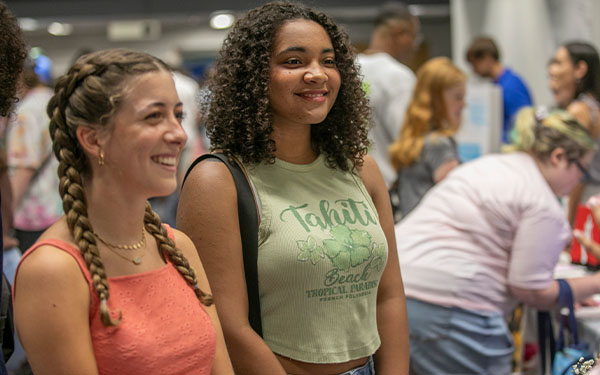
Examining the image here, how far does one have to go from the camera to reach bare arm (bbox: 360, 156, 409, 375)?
197 centimetres

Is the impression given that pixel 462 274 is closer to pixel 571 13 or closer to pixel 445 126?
pixel 445 126

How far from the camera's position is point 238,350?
1703 millimetres

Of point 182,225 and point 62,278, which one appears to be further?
point 182,225

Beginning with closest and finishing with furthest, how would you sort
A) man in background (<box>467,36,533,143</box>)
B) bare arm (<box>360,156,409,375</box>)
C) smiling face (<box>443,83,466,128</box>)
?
bare arm (<box>360,156,409,375</box>)
smiling face (<box>443,83,466,128</box>)
man in background (<box>467,36,533,143</box>)

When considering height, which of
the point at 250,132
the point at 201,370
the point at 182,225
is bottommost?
the point at 201,370

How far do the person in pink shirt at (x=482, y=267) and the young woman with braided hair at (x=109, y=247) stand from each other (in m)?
1.29

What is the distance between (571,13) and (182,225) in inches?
203

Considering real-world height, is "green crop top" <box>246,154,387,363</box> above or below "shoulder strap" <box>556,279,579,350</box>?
above

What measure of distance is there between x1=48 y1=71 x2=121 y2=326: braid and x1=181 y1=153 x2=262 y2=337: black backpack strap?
0.45m

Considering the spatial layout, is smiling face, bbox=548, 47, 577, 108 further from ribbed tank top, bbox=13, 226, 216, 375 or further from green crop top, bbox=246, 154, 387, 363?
ribbed tank top, bbox=13, 226, 216, 375

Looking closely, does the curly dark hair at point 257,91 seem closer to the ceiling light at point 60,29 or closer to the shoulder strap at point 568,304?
the shoulder strap at point 568,304

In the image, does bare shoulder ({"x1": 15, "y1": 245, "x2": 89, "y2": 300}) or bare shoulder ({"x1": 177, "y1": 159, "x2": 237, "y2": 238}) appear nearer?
bare shoulder ({"x1": 15, "y1": 245, "x2": 89, "y2": 300})

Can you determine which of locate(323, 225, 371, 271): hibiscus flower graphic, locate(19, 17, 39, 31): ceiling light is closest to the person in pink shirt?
locate(323, 225, 371, 271): hibiscus flower graphic

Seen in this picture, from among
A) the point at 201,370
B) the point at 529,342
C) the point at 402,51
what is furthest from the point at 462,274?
the point at 402,51
